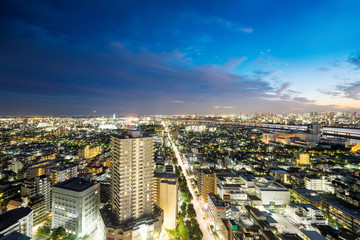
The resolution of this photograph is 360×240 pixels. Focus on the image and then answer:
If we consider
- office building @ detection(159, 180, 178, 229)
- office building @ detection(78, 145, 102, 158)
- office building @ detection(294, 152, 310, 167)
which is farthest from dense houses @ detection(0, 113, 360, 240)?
office building @ detection(78, 145, 102, 158)

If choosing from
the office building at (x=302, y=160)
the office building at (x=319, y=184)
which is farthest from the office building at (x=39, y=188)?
the office building at (x=302, y=160)

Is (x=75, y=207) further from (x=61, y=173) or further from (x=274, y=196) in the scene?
(x=274, y=196)

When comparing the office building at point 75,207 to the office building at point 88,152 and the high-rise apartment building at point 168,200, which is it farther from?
the office building at point 88,152

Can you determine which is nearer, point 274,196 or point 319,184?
point 274,196

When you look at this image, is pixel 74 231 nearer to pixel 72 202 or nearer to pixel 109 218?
pixel 72 202

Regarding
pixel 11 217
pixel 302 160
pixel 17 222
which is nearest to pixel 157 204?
pixel 17 222

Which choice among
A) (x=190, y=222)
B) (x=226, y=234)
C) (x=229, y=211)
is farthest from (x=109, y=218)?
(x=229, y=211)

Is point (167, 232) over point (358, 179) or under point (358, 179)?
under
